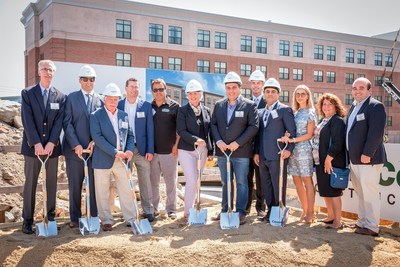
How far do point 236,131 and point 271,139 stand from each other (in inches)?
22.0

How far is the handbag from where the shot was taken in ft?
19.1

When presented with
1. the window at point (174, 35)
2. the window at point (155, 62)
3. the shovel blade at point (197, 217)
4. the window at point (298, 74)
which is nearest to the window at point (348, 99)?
the window at point (298, 74)

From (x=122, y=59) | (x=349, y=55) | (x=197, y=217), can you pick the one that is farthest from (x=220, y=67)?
(x=197, y=217)

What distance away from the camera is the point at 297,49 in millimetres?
43344

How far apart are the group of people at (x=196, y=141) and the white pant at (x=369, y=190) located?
1cm

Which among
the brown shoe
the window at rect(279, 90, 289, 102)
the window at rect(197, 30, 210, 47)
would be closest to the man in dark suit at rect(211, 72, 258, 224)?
the brown shoe

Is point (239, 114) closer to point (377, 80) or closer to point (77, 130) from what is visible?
point (77, 130)

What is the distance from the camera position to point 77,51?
3369cm

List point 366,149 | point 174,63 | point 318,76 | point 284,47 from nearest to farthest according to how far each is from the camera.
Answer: point 366,149, point 174,63, point 284,47, point 318,76

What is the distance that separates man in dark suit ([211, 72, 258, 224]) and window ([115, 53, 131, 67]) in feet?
98.9

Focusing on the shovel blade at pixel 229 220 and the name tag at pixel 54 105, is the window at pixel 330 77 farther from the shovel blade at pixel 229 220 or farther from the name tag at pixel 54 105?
the name tag at pixel 54 105

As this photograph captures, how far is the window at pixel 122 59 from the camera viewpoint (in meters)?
35.0

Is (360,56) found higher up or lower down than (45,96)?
higher up

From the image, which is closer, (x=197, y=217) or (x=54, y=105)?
(x=54, y=105)
